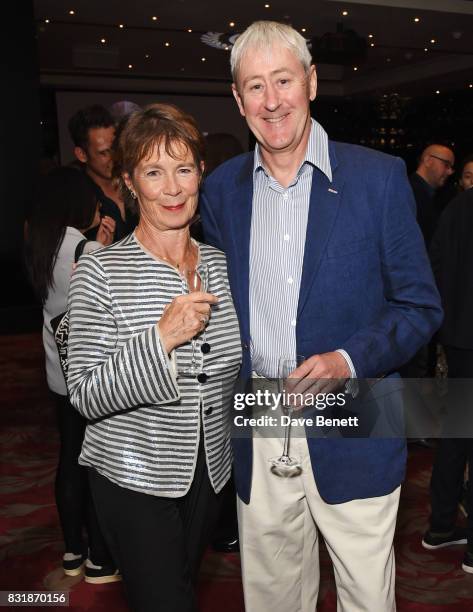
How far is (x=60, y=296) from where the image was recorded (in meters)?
2.72

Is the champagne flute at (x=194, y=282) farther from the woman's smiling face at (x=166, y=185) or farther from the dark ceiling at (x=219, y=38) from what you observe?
the dark ceiling at (x=219, y=38)

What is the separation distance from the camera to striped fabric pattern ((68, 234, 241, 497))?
1.56m

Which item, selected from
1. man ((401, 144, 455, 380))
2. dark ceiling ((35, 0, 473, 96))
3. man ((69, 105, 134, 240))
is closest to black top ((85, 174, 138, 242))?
man ((69, 105, 134, 240))

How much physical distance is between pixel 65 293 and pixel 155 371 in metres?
1.28

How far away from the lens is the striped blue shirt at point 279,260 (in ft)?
5.54

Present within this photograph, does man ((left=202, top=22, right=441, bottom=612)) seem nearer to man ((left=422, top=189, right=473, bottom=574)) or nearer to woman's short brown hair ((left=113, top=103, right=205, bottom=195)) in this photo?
woman's short brown hair ((left=113, top=103, right=205, bottom=195))

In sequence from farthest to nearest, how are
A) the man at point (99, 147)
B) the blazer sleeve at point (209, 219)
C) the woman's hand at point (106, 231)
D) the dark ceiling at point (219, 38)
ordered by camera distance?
the dark ceiling at point (219, 38)
the man at point (99, 147)
the woman's hand at point (106, 231)
the blazer sleeve at point (209, 219)

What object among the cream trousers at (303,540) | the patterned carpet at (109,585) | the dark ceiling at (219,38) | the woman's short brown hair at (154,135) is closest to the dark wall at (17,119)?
the dark ceiling at (219,38)

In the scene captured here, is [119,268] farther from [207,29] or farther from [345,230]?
[207,29]

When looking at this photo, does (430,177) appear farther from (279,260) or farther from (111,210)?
(279,260)

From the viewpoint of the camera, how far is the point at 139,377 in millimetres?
1541

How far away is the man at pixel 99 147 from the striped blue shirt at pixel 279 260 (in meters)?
→ 1.62

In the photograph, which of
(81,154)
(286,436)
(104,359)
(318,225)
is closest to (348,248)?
(318,225)
